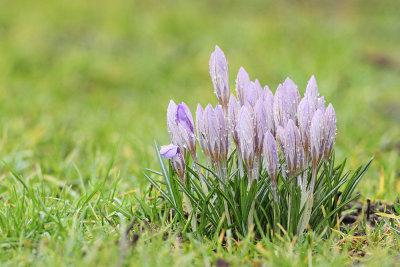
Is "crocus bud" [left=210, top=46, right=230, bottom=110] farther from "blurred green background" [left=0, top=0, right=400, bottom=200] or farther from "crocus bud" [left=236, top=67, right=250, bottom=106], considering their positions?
"blurred green background" [left=0, top=0, right=400, bottom=200]

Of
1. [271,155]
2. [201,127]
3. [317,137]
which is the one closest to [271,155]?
[271,155]

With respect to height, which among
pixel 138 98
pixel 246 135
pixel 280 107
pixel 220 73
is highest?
pixel 220 73

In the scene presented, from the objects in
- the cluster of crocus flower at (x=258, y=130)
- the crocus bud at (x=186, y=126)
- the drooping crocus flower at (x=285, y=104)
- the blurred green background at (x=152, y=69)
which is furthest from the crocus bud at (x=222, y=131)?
the blurred green background at (x=152, y=69)

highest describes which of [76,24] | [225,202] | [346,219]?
[76,24]

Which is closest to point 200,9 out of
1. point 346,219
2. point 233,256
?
point 346,219

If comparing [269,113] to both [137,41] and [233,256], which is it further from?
[137,41]

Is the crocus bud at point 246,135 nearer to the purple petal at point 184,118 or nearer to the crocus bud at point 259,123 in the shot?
the crocus bud at point 259,123

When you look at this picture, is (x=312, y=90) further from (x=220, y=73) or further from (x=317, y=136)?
(x=220, y=73)
